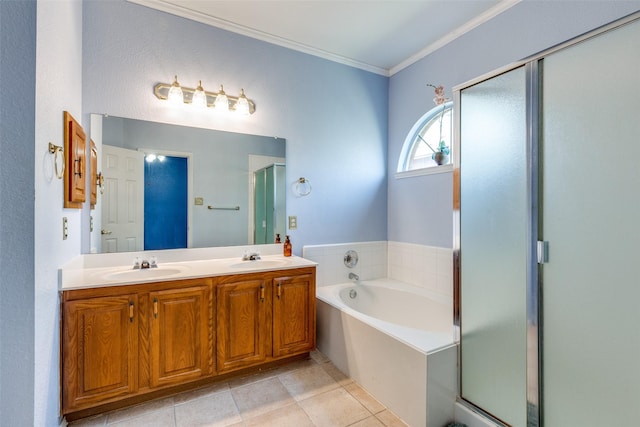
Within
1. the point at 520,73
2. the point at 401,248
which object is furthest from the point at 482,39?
the point at 401,248

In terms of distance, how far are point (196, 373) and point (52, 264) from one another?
1029 mm

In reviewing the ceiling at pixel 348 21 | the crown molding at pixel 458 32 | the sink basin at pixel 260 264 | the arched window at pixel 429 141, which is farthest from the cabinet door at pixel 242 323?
the crown molding at pixel 458 32

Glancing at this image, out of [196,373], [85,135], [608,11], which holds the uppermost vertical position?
[608,11]

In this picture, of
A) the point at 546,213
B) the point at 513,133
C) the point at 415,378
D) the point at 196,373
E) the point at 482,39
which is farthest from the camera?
the point at 482,39

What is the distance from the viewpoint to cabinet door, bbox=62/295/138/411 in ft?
5.23

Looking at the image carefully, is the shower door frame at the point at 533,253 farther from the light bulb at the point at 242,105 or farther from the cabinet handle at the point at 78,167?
the cabinet handle at the point at 78,167

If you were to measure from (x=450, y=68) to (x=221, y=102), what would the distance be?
1975 mm

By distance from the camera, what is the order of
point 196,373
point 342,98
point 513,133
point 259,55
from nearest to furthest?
point 513,133 → point 196,373 → point 259,55 → point 342,98

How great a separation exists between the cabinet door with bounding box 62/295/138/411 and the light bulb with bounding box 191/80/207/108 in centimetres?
147

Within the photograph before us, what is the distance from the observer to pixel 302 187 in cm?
284

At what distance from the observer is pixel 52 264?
1.46 m

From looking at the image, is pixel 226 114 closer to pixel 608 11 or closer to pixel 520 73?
pixel 520 73

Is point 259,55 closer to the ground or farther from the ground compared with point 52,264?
farther from the ground

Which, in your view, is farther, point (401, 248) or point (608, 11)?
point (401, 248)
